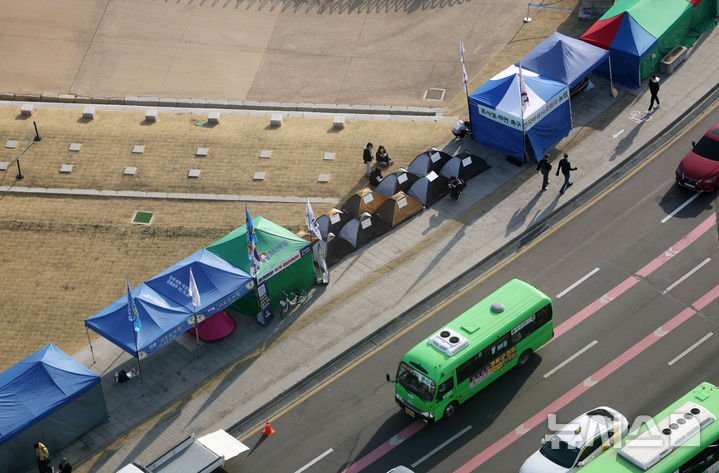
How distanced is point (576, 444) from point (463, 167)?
17.5 m

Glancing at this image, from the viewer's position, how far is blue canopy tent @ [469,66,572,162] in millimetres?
50031

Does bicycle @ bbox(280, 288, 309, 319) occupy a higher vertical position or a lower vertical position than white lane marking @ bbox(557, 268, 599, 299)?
lower

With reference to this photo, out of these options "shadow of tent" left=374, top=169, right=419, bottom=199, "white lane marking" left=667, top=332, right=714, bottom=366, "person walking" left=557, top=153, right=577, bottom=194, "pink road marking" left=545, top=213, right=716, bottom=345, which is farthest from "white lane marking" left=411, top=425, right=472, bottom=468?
"person walking" left=557, top=153, right=577, bottom=194

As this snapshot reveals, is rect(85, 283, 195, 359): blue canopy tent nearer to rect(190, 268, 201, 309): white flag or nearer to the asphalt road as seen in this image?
rect(190, 268, 201, 309): white flag

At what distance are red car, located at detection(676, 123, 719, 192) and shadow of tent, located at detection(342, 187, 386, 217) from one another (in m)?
13.0

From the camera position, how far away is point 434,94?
57.2 m

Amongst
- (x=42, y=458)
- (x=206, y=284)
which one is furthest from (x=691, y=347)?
(x=42, y=458)

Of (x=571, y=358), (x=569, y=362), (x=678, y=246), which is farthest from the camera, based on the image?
(x=678, y=246)

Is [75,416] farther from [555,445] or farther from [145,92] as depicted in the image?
[145,92]

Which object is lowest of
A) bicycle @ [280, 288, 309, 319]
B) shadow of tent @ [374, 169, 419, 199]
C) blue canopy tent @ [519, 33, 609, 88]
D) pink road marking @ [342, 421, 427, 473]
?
pink road marking @ [342, 421, 427, 473]

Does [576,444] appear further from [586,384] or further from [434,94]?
[434,94]

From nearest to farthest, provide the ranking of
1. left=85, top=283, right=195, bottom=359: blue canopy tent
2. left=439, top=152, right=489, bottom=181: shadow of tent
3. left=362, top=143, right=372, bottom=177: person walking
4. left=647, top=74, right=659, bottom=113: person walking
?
left=85, top=283, right=195, bottom=359: blue canopy tent
left=439, top=152, right=489, bottom=181: shadow of tent
left=362, top=143, right=372, bottom=177: person walking
left=647, top=74, right=659, bottom=113: person walking

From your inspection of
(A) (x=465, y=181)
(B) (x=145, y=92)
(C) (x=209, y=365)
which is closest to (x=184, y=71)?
(B) (x=145, y=92)

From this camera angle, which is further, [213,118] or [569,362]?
[213,118]
